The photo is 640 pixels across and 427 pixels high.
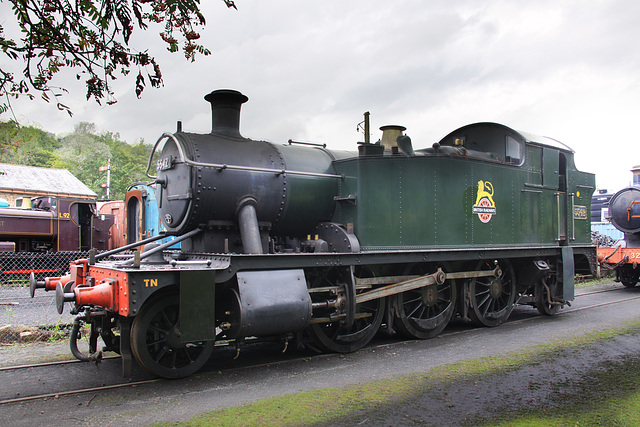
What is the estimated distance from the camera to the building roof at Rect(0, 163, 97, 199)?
33.5 metres

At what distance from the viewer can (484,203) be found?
26.3ft

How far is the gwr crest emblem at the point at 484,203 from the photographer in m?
7.93

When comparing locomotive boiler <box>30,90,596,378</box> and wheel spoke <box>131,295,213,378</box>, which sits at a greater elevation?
locomotive boiler <box>30,90,596,378</box>

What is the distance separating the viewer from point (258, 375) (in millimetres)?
5531

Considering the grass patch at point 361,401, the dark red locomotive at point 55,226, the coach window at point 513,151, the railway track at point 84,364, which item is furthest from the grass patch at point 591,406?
the dark red locomotive at point 55,226

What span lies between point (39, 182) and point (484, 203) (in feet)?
118

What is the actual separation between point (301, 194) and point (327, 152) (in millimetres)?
1033

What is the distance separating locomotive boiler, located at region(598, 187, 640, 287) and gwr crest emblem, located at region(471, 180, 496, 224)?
7.99m

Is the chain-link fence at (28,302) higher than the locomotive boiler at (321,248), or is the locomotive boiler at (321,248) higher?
the locomotive boiler at (321,248)

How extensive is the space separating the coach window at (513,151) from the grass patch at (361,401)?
12.7ft

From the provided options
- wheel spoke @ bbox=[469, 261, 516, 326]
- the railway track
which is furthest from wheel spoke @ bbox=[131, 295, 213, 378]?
wheel spoke @ bbox=[469, 261, 516, 326]

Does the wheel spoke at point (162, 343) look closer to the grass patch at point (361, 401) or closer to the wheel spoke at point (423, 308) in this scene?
the grass patch at point (361, 401)

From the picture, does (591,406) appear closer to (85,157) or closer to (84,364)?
(84,364)

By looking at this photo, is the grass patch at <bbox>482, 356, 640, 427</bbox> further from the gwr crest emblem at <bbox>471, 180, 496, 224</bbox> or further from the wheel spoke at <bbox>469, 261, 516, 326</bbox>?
→ the gwr crest emblem at <bbox>471, 180, 496, 224</bbox>
